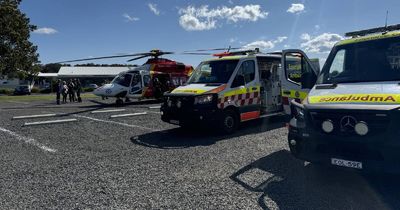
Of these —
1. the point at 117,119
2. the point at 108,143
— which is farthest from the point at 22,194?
the point at 117,119

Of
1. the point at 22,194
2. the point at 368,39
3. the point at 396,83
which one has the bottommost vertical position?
the point at 22,194

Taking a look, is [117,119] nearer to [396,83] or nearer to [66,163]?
[66,163]

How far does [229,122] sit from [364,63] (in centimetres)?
385

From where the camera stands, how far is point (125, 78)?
18.7m

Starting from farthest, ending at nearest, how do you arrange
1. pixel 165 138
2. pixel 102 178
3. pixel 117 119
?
pixel 117 119
pixel 165 138
pixel 102 178

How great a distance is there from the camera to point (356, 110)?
13.1 feet

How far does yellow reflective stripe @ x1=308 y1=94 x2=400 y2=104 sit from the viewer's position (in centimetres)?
402

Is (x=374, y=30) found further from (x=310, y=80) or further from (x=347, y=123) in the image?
(x=347, y=123)

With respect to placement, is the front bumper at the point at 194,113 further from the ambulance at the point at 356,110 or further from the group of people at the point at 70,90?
the group of people at the point at 70,90

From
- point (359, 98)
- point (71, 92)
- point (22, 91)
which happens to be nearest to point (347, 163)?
point (359, 98)

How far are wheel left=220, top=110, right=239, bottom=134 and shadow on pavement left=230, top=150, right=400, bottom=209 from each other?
2.67 metres

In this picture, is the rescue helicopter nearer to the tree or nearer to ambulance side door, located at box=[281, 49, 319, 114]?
ambulance side door, located at box=[281, 49, 319, 114]

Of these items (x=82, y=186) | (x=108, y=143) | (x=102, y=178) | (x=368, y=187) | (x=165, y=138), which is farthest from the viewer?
(x=165, y=138)

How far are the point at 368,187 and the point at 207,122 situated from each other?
4195 millimetres
